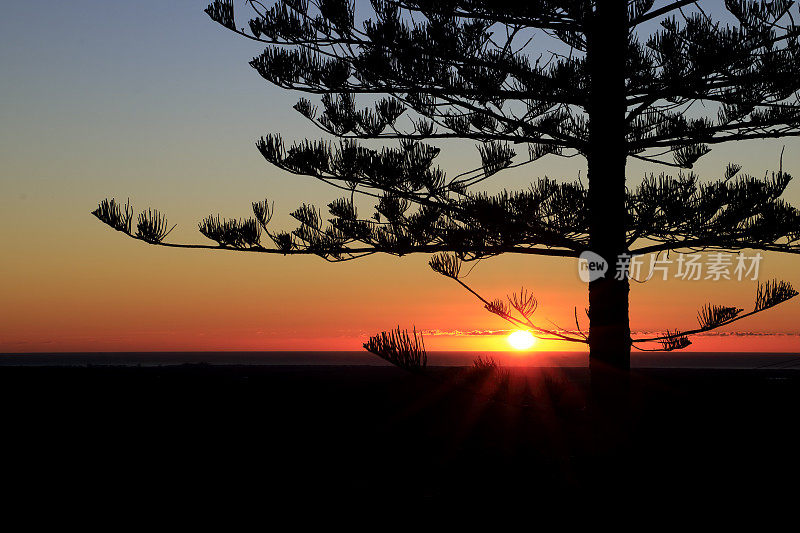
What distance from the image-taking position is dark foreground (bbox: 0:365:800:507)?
5652mm

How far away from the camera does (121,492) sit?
5.68m

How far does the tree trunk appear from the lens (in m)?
6.34

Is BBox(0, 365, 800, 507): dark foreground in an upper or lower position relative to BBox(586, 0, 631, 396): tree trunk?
lower

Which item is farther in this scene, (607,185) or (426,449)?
(426,449)

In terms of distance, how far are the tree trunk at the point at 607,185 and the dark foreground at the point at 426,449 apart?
509mm

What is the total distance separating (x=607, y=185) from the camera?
21.1ft

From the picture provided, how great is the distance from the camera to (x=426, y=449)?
7.15 metres

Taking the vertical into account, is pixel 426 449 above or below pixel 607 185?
below

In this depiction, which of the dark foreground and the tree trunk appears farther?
the tree trunk

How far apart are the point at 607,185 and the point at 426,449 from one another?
3.15 meters

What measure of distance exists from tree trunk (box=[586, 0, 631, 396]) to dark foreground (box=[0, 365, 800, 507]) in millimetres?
509

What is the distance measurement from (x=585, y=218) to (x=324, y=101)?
10.1ft

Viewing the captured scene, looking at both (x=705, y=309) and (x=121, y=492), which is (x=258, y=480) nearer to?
(x=121, y=492)

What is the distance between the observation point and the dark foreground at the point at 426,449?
223 inches
